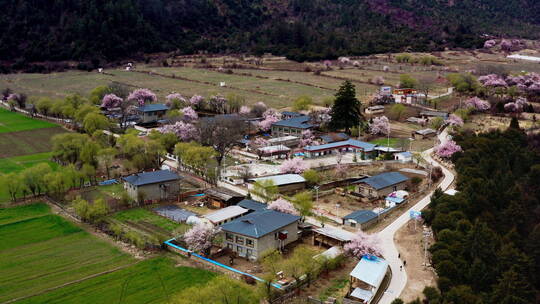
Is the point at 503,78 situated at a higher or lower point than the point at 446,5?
lower

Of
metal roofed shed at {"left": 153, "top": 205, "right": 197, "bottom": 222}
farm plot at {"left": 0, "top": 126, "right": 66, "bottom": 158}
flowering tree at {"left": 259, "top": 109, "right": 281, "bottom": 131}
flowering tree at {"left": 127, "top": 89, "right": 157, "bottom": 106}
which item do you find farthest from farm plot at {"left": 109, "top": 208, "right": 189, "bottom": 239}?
flowering tree at {"left": 127, "top": 89, "right": 157, "bottom": 106}

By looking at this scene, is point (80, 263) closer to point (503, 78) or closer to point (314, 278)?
point (314, 278)

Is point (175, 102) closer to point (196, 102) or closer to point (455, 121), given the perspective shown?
point (196, 102)

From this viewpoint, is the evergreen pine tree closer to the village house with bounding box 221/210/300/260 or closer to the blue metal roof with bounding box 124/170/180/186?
the blue metal roof with bounding box 124/170/180/186

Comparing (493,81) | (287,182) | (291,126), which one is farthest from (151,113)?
(493,81)

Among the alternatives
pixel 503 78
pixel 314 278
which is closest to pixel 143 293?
pixel 314 278

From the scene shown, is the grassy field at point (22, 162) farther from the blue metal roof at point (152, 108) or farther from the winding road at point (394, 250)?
the winding road at point (394, 250)

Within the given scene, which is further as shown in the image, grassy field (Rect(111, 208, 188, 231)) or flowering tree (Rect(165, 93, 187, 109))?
flowering tree (Rect(165, 93, 187, 109))
